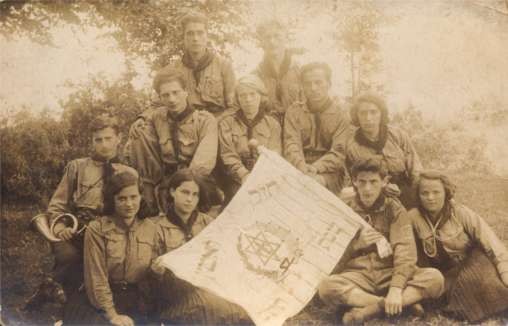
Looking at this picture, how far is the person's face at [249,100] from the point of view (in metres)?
4.50

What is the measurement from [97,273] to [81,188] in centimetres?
65

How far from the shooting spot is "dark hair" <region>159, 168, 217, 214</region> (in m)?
4.41

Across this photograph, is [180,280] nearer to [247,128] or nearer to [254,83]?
[247,128]

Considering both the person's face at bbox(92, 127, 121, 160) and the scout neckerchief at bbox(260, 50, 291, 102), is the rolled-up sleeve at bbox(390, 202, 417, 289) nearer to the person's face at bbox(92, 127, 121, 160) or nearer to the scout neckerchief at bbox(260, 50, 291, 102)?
the scout neckerchief at bbox(260, 50, 291, 102)

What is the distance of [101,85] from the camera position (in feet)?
15.2

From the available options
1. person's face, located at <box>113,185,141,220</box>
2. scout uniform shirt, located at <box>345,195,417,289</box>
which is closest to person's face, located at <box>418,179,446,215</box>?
scout uniform shirt, located at <box>345,195,417,289</box>

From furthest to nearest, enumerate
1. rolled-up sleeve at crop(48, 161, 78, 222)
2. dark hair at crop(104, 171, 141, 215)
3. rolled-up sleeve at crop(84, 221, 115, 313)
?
rolled-up sleeve at crop(48, 161, 78, 222), dark hair at crop(104, 171, 141, 215), rolled-up sleeve at crop(84, 221, 115, 313)

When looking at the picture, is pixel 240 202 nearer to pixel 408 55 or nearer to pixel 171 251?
pixel 171 251

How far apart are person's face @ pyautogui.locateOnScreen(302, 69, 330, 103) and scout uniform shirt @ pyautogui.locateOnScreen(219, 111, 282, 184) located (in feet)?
1.15

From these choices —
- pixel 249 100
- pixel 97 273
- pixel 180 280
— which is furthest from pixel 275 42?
pixel 97 273

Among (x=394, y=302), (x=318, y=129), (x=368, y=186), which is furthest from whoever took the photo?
(x=318, y=129)

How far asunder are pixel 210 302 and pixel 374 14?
2.49 meters

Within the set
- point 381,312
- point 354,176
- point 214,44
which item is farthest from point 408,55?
point 381,312

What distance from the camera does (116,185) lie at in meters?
4.43
